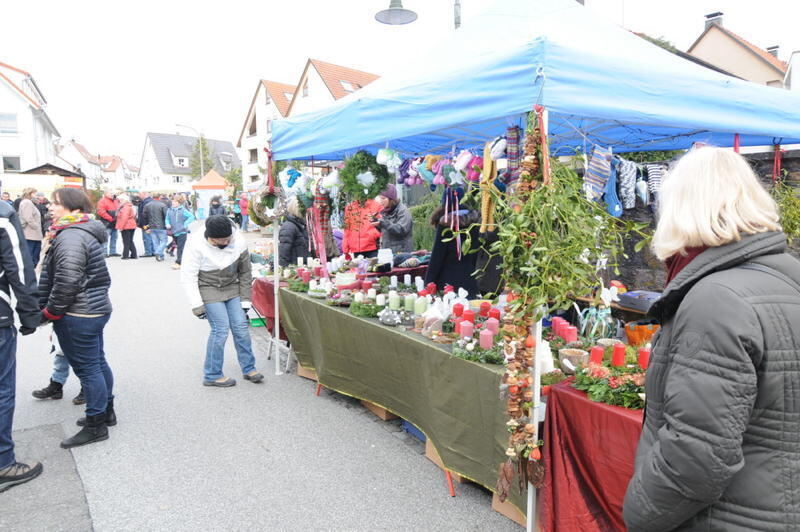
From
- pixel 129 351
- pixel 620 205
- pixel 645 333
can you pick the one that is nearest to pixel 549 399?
pixel 645 333

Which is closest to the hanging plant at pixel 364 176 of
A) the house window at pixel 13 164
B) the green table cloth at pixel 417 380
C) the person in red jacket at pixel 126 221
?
the green table cloth at pixel 417 380

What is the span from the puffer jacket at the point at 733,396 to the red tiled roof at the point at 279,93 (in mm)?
31644

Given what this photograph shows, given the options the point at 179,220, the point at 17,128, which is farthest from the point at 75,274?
the point at 17,128

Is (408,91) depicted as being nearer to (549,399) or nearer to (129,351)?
(549,399)

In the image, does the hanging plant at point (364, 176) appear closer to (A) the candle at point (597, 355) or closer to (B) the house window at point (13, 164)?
(A) the candle at point (597, 355)

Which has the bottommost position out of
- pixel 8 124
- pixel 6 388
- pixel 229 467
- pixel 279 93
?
pixel 229 467

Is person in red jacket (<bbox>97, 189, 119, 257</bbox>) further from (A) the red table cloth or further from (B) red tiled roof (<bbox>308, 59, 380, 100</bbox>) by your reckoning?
(B) red tiled roof (<bbox>308, 59, 380, 100</bbox>)

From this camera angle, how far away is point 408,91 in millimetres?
3100

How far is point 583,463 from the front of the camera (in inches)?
92.7

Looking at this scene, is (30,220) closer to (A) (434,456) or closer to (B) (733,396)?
(A) (434,456)

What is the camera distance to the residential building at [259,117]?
31906 millimetres

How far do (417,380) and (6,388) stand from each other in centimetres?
241

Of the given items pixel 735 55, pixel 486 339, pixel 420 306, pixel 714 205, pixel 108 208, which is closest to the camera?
pixel 714 205

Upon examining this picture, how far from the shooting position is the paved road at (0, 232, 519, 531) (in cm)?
281
